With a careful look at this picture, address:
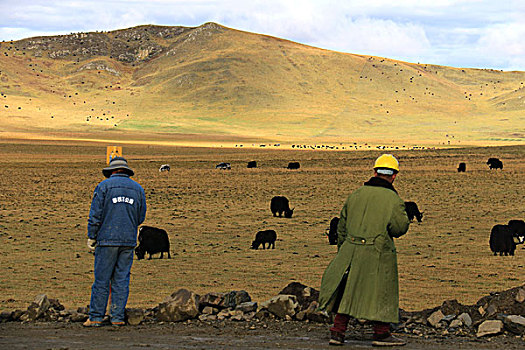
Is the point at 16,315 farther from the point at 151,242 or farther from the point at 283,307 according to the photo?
the point at 151,242

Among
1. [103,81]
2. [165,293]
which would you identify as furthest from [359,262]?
[103,81]

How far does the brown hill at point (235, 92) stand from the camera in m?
110

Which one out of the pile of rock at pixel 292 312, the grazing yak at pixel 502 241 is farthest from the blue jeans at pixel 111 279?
the grazing yak at pixel 502 241

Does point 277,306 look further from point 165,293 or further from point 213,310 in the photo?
point 165,293

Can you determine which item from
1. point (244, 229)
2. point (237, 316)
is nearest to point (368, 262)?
point (237, 316)

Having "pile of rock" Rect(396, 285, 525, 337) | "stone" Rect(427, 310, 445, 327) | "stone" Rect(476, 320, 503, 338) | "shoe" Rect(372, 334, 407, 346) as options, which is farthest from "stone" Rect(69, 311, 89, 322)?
"stone" Rect(476, 320, 503, 338)

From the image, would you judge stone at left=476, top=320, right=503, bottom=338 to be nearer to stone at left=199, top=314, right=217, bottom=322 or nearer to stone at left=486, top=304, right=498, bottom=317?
stone at left=486, top=304, right=498, bottom=317

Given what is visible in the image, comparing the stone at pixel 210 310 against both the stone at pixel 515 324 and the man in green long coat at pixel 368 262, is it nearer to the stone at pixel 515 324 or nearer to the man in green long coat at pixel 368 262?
the man in green long coat at pixel 368 262

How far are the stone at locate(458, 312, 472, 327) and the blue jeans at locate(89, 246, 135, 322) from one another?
3.47m

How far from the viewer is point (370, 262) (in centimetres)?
692

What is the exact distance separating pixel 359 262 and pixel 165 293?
4.94 m

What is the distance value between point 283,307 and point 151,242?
264 inches

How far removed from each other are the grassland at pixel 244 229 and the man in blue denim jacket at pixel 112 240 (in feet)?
7.35

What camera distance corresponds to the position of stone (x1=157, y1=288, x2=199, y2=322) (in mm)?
8570
